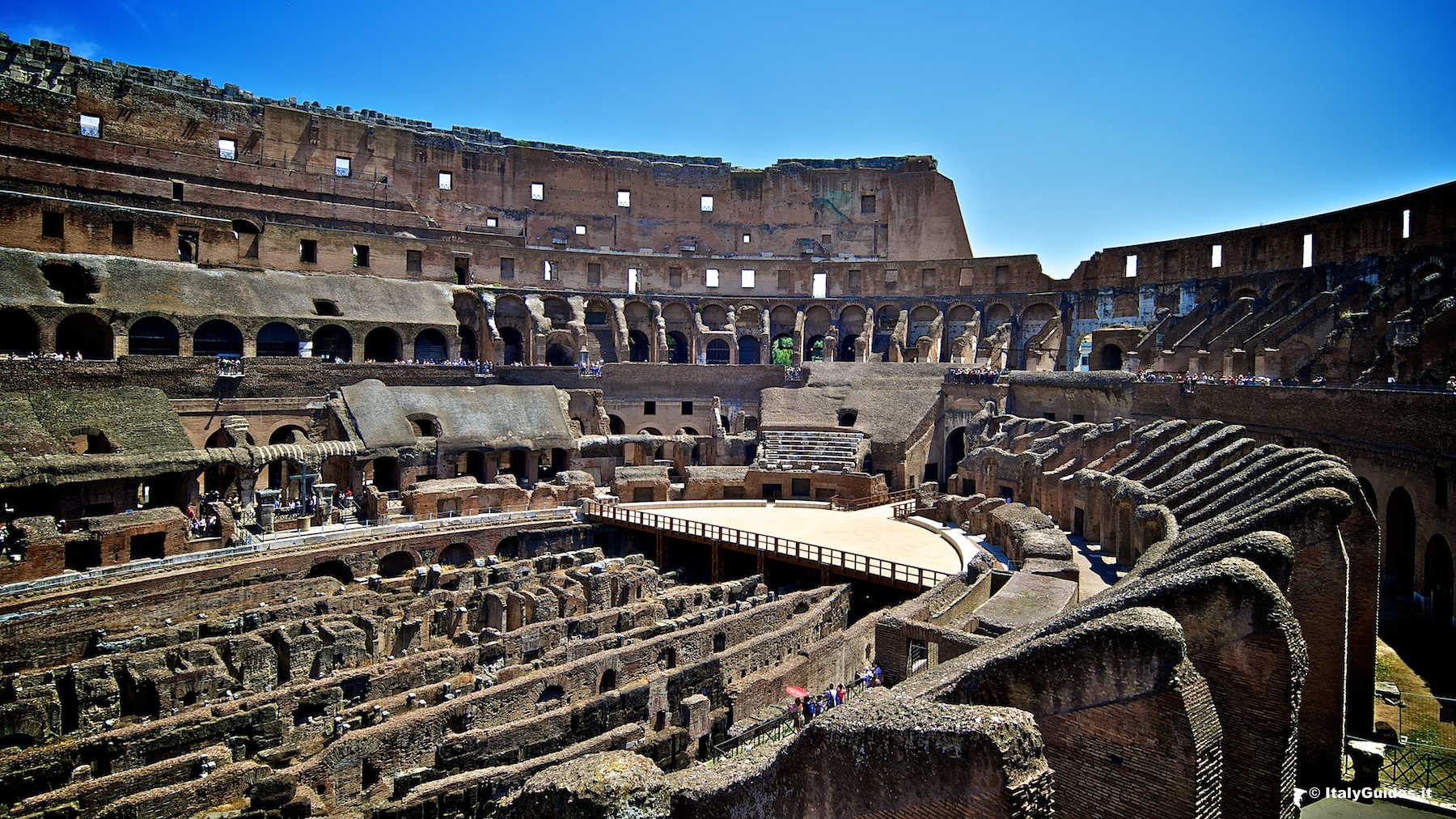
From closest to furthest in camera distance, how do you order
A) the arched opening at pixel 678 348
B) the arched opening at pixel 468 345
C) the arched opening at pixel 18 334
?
1. the arched opening at pixel 18 334
2. the arched opening at pixel 468 345
3. the arched opening at pixel 678 348

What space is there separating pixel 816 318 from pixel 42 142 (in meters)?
36.2

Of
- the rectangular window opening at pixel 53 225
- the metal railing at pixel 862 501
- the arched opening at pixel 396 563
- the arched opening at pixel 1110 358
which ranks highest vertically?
the rectangular window opening at pixel 53 225

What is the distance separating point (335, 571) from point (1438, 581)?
26610 millimetres

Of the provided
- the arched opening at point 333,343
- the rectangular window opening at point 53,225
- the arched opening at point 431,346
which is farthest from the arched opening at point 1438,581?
the rectangular window opening at point 53,225

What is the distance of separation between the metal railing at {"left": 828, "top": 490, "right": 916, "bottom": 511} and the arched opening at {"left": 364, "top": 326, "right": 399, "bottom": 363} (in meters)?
20.7

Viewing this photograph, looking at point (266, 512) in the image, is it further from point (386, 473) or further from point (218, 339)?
point (218, 339)

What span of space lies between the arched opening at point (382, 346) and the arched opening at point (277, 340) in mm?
3188

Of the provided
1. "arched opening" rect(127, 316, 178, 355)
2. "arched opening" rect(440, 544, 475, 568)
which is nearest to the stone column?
"arched opening" rect(440, 544, 475, 568)

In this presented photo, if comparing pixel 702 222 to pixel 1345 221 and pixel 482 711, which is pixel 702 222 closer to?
pixel 1345 221

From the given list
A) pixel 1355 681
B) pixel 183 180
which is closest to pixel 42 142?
pixel 183 180

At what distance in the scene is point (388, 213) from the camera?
4256 centimetres

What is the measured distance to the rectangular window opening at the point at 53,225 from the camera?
31.5 meters

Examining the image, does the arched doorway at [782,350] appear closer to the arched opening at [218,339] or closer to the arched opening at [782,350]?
the arched opening at [782,350]

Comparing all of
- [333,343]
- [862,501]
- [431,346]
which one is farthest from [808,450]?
[333,343]
